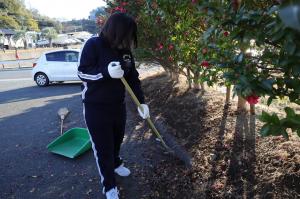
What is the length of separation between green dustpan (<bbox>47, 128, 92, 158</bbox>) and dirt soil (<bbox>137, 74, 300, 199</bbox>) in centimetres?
95

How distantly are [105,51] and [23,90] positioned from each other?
10.3 meters

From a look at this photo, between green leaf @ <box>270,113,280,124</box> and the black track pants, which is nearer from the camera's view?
green leaf @ <box>270,113,280,124</box>

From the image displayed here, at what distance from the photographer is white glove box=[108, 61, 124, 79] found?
305 cm

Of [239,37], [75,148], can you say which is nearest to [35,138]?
[75,148]

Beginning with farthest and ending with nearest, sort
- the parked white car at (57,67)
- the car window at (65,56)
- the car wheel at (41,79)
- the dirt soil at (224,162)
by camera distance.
Result: the car wheel at (41,79)
the car window at (65,56)
the parked white car at (57,67)
the dirt soil at (224,162)

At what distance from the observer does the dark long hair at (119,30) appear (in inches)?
119

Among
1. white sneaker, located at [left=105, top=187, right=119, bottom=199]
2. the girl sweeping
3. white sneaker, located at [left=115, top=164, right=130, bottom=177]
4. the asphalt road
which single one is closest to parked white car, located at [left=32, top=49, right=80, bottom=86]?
the asphalt road

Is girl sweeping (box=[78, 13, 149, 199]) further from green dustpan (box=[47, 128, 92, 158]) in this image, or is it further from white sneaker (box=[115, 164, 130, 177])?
green dustpan (box=[47, 128, 92, 158])

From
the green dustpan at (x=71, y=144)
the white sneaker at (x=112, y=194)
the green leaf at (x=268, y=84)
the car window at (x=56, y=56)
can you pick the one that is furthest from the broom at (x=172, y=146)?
the car window at (x=56, y=56)

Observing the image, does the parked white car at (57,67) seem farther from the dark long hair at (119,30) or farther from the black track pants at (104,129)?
the dark long hair at (119,30)

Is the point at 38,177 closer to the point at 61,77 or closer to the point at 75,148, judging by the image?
the point at 75,148

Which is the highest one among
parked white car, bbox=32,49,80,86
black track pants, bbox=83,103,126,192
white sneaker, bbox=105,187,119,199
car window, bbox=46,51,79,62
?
black track pants, bbox=83,103,126,192

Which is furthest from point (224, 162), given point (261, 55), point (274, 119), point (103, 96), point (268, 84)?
point (274, 119)

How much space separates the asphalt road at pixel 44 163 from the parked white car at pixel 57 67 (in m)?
4.29
